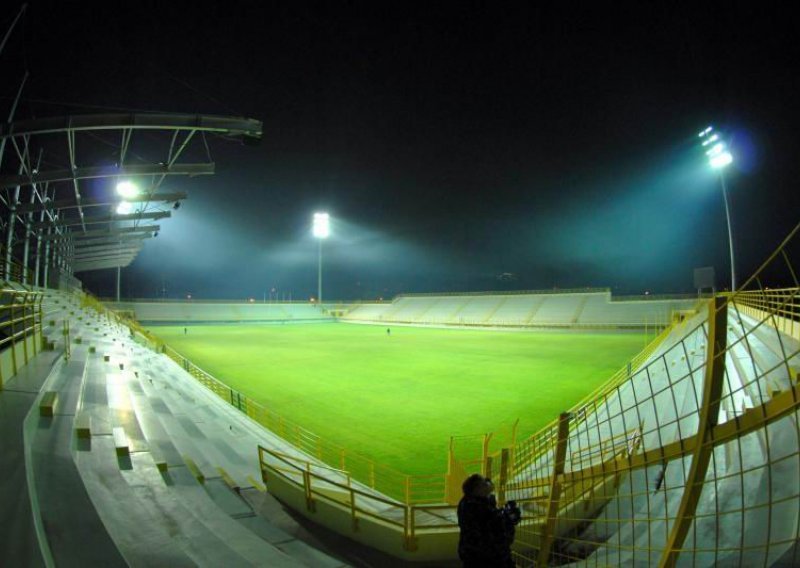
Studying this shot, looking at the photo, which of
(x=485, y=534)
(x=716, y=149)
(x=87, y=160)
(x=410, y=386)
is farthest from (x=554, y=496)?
(x=716, y=149)

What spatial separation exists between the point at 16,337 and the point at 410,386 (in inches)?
470

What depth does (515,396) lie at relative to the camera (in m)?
14.1

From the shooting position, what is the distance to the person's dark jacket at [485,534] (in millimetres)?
2838

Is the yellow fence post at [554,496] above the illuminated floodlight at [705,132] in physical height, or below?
below

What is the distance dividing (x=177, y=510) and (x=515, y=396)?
12.2m

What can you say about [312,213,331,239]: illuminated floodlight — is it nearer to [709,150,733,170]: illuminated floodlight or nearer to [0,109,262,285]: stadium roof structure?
[0,109,262,285]: stadium roof structure

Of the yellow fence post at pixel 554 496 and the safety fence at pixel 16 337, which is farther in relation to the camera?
the safety fence at pixel 16 337

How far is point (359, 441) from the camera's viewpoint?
9.79m

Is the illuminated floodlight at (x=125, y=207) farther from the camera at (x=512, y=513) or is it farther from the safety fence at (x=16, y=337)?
the camera at (x=512, y=513)

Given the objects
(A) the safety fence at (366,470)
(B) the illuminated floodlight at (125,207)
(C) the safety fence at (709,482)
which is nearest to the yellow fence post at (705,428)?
(C) the safety fence at (709,482)

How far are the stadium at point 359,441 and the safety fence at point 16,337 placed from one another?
8 centimetres

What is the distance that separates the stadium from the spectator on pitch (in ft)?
2.87

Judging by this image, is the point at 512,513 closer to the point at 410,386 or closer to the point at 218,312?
the point at 410,386

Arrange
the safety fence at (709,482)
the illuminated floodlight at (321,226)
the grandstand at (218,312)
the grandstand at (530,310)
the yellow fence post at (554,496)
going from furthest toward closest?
the illuminated floodlight at (321,226)
the grandstand at (218,312)
the grandstand at (530,310)
the yellow fence post at (554,496)
the safety fence at (709,482)
